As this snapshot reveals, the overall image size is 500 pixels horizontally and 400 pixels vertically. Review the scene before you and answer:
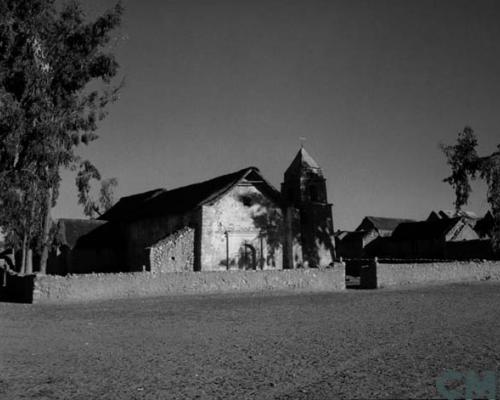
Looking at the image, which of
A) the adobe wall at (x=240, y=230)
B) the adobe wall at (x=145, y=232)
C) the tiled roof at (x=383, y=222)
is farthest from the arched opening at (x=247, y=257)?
the tiled roof at (x=383, y=222)

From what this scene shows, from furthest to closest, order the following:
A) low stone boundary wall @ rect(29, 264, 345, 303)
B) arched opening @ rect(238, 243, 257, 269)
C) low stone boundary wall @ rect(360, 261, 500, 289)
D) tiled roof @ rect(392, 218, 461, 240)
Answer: tiled roof @ rect(392, 218, 461, 240)
arched opening @ rect(238, 243, 257, 269)
low stone boundary wall @ rect(360, 261, 500, 289)
low stone boundary wall @ rect(29, 264, 345, 303)

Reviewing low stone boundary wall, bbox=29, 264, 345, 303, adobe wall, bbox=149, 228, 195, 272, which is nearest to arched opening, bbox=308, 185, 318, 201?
adobe wall, bbox=149, 228, 195, 272

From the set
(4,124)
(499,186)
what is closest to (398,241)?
(499,186)

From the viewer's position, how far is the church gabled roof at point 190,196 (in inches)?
1312

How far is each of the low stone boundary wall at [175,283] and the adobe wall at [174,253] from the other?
26.7ft

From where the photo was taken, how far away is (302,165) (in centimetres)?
3634

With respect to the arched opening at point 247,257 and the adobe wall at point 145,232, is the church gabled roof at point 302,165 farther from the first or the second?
the adobe wall at point 145,232

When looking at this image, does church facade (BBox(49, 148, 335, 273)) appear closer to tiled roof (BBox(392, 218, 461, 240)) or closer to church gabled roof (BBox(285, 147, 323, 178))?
church gabled roof (BBox(285, 147, 323, 178))

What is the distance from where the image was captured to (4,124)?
23.0 m

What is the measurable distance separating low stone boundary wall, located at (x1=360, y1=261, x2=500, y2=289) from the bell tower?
8.22m

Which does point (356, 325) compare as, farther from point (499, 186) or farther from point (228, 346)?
point (499, 186)

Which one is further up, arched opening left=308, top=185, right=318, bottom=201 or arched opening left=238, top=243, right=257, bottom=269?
arched opening left=308, top=185, right=318, bottom=201

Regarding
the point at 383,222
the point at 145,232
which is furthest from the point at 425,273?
the point at 383,222

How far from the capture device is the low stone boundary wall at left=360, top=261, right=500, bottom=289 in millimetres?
27109
